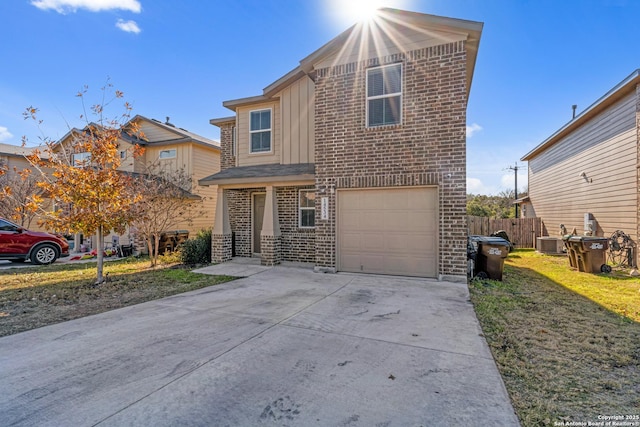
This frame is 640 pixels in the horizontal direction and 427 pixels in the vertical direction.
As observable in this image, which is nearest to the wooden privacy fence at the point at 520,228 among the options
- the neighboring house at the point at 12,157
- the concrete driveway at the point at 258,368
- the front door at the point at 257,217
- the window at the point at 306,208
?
the window at the point at 306,208

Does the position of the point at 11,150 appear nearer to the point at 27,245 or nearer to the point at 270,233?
the point at 27,245

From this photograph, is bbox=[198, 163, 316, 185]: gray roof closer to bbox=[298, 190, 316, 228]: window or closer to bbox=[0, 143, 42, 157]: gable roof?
bbox=[298, 190, 316, 228]: window

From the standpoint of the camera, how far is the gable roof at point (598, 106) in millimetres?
9359

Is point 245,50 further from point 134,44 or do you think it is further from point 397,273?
point 397,273

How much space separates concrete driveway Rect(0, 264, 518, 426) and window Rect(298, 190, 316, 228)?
16.5 feet

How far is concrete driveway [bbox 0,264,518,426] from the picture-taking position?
2.51 metres

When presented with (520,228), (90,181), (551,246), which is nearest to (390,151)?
(90,181)

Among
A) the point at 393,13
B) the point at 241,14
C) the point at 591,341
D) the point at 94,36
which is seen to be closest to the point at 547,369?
the point at 591,341

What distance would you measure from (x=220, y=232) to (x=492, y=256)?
8.53 m

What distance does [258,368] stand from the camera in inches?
128

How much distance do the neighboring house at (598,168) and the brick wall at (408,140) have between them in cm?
652

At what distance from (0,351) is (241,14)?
10.5m

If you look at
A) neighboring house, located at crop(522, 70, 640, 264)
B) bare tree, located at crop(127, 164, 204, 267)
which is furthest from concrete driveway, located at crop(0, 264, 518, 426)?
neighboring house, located at crop(522, 70, 640, 264)

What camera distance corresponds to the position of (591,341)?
4156 millimetres
